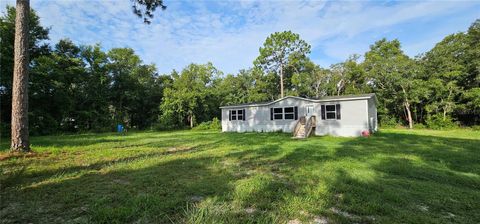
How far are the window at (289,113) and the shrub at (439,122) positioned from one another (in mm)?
12382

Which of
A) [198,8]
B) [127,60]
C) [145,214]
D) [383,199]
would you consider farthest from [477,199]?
[127,60]

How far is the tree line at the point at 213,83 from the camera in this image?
1747 cm

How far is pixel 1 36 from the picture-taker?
1523 centimetres

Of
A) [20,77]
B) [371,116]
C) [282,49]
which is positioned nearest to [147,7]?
[20,77]

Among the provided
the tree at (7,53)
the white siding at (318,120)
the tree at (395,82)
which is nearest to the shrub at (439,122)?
the tree at (395,82)

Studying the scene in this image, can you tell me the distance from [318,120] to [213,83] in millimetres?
17651

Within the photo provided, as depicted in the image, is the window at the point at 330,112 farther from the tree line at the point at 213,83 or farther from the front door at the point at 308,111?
the tree line at the point at 213,83

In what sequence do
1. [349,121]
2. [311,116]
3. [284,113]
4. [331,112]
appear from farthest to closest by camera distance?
[284,113] < [311,116] < [331,112] < [349,121]

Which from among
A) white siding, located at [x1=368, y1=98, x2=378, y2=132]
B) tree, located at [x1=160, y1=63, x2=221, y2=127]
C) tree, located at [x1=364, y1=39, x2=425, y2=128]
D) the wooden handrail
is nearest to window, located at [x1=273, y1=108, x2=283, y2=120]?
the wooden handrail

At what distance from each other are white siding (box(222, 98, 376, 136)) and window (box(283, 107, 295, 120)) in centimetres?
21

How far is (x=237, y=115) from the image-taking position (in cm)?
1861

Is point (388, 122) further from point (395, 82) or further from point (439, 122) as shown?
point (439, 122)

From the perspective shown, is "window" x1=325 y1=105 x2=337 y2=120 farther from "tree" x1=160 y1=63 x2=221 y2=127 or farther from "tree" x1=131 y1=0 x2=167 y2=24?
"tree" x1=160 y1=63 x2=221 y2=127

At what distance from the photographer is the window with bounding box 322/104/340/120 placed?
553 inches
